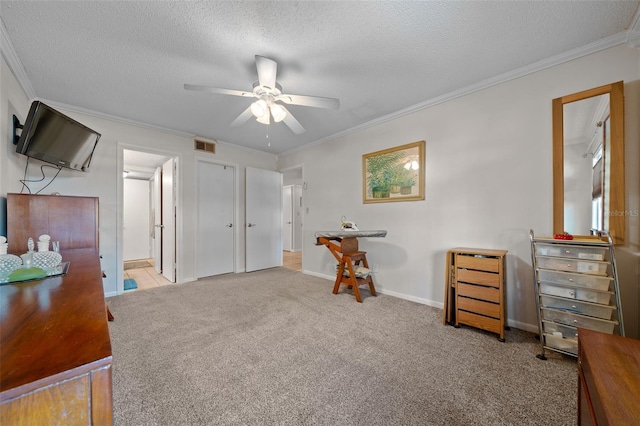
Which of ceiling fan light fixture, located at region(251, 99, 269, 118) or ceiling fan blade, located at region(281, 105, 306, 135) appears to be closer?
ceiling fan light fixture, located at region(251, 99, 269, 118)

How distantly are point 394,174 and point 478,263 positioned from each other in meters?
1.46

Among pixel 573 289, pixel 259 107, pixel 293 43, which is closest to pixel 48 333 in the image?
pixel 259 107

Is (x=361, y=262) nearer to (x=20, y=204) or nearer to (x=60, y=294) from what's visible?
(x=60, y=294)

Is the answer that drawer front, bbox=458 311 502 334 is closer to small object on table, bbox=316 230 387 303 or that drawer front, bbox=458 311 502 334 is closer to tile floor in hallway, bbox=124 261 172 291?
small object on table, bbox=316 230 387 303

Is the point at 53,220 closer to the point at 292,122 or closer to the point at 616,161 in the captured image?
the point at 292,122

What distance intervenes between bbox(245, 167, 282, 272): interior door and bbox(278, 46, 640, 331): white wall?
2007 mm

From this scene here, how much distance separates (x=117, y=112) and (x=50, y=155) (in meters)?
1.10

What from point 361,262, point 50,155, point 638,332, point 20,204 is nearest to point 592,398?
point 638,332

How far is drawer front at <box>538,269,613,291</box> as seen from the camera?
1664 mm

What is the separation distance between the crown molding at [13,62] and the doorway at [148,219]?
1.14m

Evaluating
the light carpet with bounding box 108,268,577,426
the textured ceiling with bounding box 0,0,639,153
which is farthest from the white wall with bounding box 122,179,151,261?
the light carpet with bounding box 108,268,577,426

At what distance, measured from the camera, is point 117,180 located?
3273 mm

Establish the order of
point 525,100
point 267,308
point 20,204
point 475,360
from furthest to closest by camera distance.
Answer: point 267,308
point 525,100
point 20,204
point 475,360

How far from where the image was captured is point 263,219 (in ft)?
15.8
